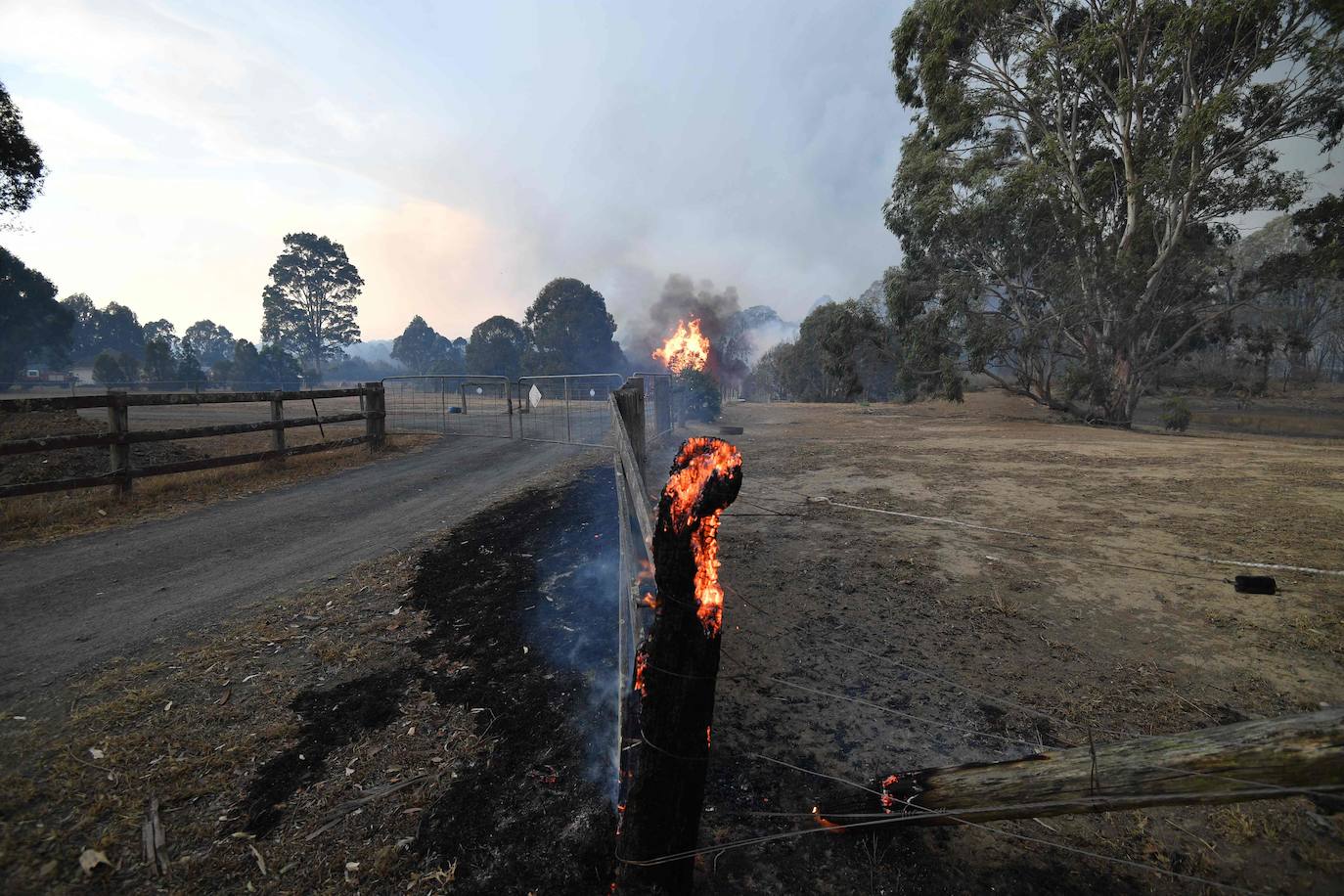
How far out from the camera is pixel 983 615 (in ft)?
15.5

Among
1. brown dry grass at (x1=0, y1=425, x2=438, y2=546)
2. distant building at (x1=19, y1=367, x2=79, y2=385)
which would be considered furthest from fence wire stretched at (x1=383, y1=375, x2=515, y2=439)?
distant building at (x1=19, y1=367, x2=79, y2=385)

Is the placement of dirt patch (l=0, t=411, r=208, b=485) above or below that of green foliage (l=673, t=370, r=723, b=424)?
below

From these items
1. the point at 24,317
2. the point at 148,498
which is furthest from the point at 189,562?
the point at 24,317

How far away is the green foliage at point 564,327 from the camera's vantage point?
6044 centimetres

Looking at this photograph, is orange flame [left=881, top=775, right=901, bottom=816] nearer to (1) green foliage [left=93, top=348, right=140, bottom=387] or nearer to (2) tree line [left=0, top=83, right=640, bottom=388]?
(2) tree line [left=0, top=83, right=640, bottom=388]

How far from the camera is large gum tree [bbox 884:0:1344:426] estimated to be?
20.0 metres

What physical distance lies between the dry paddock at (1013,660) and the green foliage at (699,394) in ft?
52.6

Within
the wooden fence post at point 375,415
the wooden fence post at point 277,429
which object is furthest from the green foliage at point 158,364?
the wooden fence post at point 277,429

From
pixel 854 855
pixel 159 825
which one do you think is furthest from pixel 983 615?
pixel 159 825

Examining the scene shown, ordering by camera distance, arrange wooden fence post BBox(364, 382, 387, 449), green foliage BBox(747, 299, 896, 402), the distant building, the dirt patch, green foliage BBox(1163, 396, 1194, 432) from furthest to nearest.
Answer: the distant building, green foliage BBox(747, 299, 896, 402), green foliage BBox(1163, 396, 1194, 432), wooden fence post BBox(364, 382, 387, 449), the dirt patch

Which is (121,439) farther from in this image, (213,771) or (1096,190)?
(1096,190)

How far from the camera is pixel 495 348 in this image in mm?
60750

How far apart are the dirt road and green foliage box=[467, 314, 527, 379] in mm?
53105

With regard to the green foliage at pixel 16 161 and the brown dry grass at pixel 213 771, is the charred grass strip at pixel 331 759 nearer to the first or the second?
the brown dry grass at pixel 213 771
